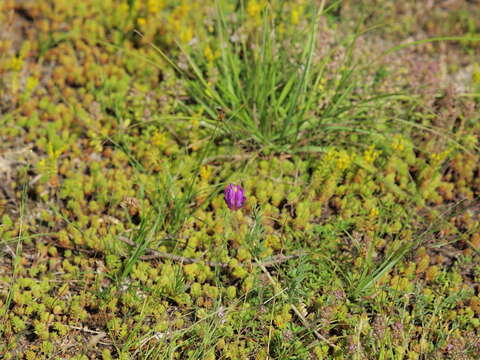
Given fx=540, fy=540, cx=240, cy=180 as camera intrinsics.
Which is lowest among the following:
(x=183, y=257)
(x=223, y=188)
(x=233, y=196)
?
(x=183, y=257)

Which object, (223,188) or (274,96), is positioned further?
(274,96)

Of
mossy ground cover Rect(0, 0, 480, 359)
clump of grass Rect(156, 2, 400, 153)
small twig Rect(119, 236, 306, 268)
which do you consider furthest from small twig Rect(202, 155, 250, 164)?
small twig Rect(119, 236, 306, 268)

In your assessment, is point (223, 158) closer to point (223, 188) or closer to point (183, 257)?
point (223, 188)

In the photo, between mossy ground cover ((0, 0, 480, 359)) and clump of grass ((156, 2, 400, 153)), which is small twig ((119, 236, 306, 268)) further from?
clump of grass ((156, 2, 400, 153))

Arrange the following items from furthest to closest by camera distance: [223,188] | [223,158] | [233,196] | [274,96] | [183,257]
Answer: [223,158]
[274,96]
[223,188]
[183,257]
[233,196]

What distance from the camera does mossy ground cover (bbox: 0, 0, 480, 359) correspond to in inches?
124

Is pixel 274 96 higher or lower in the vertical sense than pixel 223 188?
higher

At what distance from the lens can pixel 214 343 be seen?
307 centimetres

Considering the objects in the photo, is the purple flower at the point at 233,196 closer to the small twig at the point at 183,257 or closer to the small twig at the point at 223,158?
the small twig at the point at 183,257

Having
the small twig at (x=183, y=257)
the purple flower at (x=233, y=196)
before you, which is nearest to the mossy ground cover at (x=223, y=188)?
the small twig at (x=183, y=257)

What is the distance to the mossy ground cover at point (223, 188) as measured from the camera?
3150 millimetres

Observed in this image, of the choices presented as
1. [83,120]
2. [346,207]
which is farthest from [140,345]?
[83,120]

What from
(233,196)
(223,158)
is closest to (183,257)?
(233,196)

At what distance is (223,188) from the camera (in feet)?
12.4
